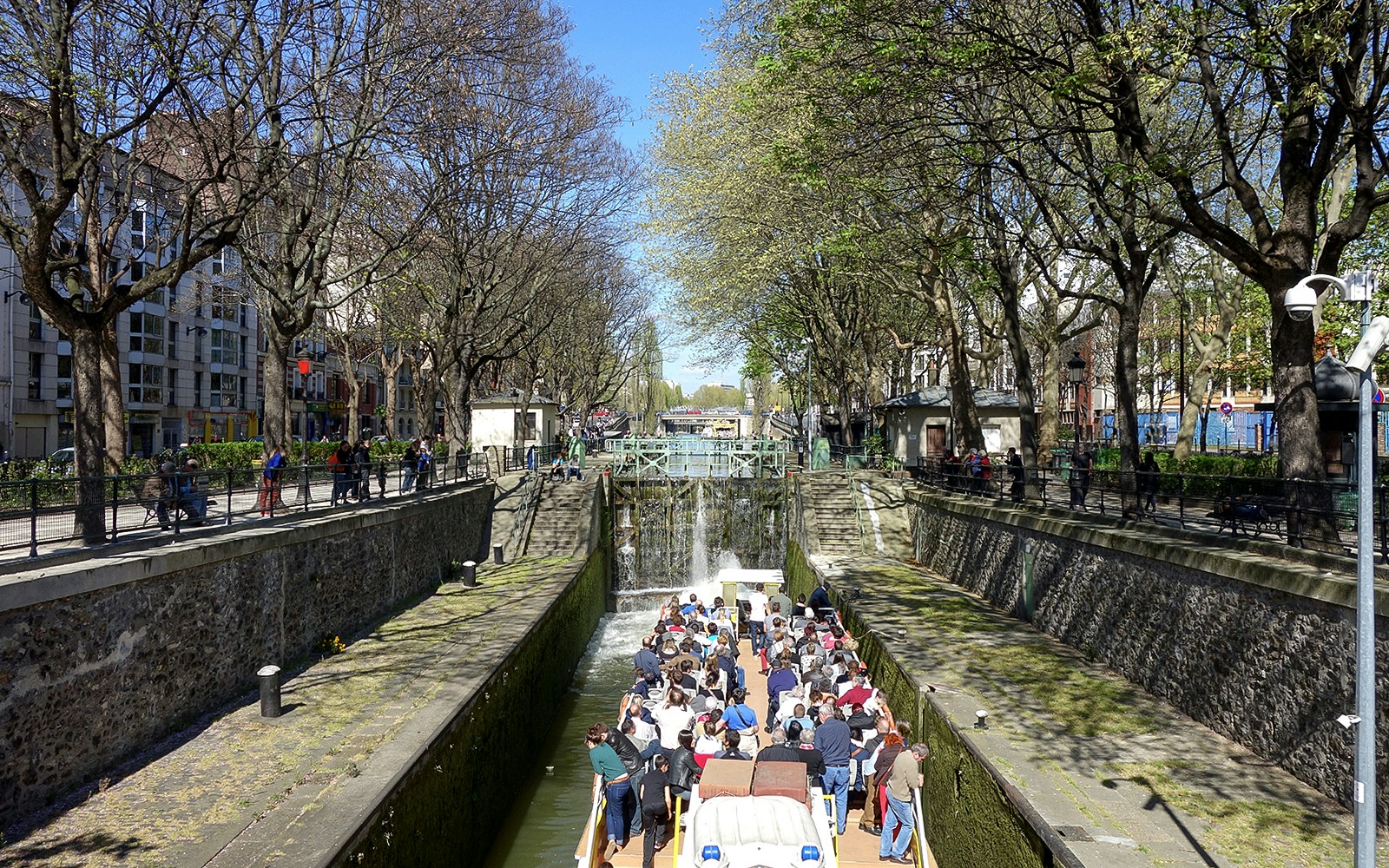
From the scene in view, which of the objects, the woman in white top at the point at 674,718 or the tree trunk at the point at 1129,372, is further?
the tree trunk at the point at 1129,372

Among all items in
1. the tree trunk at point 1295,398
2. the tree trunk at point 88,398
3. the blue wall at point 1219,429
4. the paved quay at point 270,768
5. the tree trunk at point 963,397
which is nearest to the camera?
the paved quay at point 270,768

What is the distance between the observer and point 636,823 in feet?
35.8

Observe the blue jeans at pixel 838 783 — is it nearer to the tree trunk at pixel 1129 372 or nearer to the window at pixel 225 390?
the tree trunk at pixel 1129 372

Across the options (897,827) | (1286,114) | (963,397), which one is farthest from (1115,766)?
(963,397)

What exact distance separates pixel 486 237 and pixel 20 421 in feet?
79.5

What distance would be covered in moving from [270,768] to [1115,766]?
9.56 m

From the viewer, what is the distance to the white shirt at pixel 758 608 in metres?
20.0

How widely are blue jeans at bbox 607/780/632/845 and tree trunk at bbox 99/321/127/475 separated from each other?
11783 millimetres

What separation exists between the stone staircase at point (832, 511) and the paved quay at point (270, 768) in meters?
15.4

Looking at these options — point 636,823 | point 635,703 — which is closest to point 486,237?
point 635,703

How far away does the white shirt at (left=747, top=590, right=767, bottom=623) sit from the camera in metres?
20.0

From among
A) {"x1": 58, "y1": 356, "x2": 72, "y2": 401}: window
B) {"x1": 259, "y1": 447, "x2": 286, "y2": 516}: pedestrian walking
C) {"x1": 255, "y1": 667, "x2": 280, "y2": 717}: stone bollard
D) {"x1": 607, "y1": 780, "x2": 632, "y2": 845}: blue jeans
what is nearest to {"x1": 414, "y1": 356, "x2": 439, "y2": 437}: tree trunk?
{"x1": 58, "y1": 356, "x2": 72, "y2": 401}: window

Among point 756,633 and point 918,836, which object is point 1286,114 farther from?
point 756,633

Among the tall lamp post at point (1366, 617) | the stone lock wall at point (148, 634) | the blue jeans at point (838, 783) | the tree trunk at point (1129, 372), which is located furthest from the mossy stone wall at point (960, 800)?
the stone lock wall at point (148, 634)
